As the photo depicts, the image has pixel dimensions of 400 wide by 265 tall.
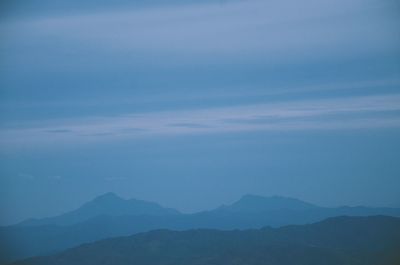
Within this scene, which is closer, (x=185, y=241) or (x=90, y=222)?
(x=90, y=222)

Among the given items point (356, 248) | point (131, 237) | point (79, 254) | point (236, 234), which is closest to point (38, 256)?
point (79, 254)

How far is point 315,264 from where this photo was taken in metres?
9.20

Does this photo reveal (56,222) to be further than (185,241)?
No

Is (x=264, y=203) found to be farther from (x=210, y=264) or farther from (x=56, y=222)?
(x=56, y=222)

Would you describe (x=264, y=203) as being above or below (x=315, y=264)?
above

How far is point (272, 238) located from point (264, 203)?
0.57m

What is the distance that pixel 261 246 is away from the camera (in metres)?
9.44

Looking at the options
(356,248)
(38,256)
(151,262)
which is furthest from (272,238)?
(38,256)

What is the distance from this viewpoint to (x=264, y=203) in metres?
9.37

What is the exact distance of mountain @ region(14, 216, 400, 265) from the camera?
9.02m

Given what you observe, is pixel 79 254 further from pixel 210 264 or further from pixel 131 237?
pixel 210 264

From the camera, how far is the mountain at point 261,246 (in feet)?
29.6

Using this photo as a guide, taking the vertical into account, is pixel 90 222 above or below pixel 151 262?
above

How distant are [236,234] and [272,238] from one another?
551 millimetres
